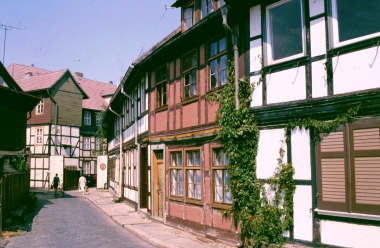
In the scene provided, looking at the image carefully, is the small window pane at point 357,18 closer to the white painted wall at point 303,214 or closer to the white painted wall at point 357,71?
the white painted wall at point 357,71

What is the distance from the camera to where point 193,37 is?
12.2m

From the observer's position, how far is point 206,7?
492 inches

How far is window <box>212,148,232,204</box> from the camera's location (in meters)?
10.4

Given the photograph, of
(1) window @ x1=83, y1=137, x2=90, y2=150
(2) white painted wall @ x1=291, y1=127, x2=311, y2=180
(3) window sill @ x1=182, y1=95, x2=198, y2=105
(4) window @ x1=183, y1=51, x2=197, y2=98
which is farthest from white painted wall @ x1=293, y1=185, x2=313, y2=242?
(1) window @ x1=83, y1=137, x2=90, y2=150

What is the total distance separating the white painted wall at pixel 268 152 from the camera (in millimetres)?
8648

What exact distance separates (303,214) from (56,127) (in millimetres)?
34432

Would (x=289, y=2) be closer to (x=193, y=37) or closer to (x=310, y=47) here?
(x=310, y=47)

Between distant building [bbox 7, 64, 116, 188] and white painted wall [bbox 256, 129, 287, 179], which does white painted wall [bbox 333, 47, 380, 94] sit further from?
distant building [bbox 7, 64, 116, 188]

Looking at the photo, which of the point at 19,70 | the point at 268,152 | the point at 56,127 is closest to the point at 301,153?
the point at 268,152

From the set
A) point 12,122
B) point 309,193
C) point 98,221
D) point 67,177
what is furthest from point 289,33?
point 67,177

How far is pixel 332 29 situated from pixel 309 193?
320 cm

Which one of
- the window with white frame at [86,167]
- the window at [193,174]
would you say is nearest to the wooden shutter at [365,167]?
the window at [193,174]

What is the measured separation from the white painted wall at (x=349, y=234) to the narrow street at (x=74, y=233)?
208 inches


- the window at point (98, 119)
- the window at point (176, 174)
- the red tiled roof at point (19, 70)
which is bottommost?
the window at point (176, 174)
